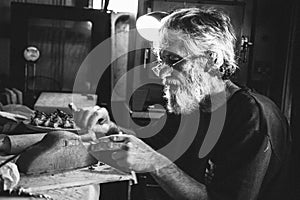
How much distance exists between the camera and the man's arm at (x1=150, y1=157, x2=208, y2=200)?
1.11 m

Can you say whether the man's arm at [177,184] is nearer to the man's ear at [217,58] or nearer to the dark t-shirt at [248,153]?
the dark t-shirt at [248,153]

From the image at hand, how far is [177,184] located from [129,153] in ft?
0.66

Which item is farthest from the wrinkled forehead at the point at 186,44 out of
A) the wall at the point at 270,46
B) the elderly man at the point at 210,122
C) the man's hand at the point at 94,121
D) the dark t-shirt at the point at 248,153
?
the wall at the point at 270,46

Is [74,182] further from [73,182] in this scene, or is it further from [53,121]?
[53,121]

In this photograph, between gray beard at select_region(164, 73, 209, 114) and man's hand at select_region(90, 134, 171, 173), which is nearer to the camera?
man's hand at select_region(90, 134, 171, 173)

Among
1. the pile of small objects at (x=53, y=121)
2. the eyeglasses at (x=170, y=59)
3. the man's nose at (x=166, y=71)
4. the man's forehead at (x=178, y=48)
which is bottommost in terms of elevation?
the pile of small objects at (x=53, y=121)

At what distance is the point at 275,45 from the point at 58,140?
1.73 meters

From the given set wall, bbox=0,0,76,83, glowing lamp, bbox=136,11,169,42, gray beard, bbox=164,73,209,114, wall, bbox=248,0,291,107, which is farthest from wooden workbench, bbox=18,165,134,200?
wall, bbox=0,0,76,83

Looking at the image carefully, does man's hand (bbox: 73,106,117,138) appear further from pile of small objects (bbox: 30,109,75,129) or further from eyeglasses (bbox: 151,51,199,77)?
eyeglasses (bbox: 151,51,199,77)

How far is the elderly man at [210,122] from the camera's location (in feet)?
3.53

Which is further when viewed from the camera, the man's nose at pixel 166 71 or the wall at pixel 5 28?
the wall at pixel 5 28

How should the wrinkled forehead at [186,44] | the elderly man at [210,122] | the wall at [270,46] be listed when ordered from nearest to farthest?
the elderly man at [210,122] → the wrinkled forehead at [186,44] → the wall at [270,46]

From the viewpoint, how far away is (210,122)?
124 centimetres

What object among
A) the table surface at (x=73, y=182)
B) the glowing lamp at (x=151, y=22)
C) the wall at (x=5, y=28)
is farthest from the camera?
the wall at (x=5, y=28)
